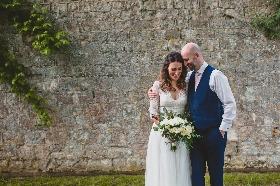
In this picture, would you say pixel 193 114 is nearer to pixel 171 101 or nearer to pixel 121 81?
pixel 171 101

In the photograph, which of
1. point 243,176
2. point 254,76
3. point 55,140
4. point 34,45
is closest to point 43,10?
point 34,45

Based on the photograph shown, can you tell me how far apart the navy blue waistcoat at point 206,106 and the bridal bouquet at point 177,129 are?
0.41 ft

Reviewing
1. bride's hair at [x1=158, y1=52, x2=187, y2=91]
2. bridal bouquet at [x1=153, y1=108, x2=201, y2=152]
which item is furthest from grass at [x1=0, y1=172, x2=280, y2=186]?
bride's hair at [x1=158, y1=52, x2=187, y2=91]

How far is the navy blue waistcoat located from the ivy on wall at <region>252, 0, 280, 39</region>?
2323 mm

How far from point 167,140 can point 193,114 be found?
1.40 feet

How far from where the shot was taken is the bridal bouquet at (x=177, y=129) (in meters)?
3.10

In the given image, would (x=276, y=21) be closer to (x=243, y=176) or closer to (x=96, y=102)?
(x=243, y=176)

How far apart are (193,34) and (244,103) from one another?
146cm

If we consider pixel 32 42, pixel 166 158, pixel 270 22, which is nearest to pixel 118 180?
pixel 166 158

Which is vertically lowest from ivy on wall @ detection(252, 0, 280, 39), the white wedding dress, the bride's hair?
the white wedding dress

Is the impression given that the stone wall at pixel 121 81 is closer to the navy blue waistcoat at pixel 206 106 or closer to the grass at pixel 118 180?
the grass at pixel 118 180

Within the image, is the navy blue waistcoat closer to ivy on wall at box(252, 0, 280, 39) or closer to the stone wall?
the stone wall

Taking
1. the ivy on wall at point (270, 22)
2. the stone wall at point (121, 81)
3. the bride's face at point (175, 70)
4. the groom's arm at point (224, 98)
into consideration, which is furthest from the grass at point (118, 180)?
the ivy on wall at point (270, 22)

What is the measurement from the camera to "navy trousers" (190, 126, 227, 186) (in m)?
3.18
